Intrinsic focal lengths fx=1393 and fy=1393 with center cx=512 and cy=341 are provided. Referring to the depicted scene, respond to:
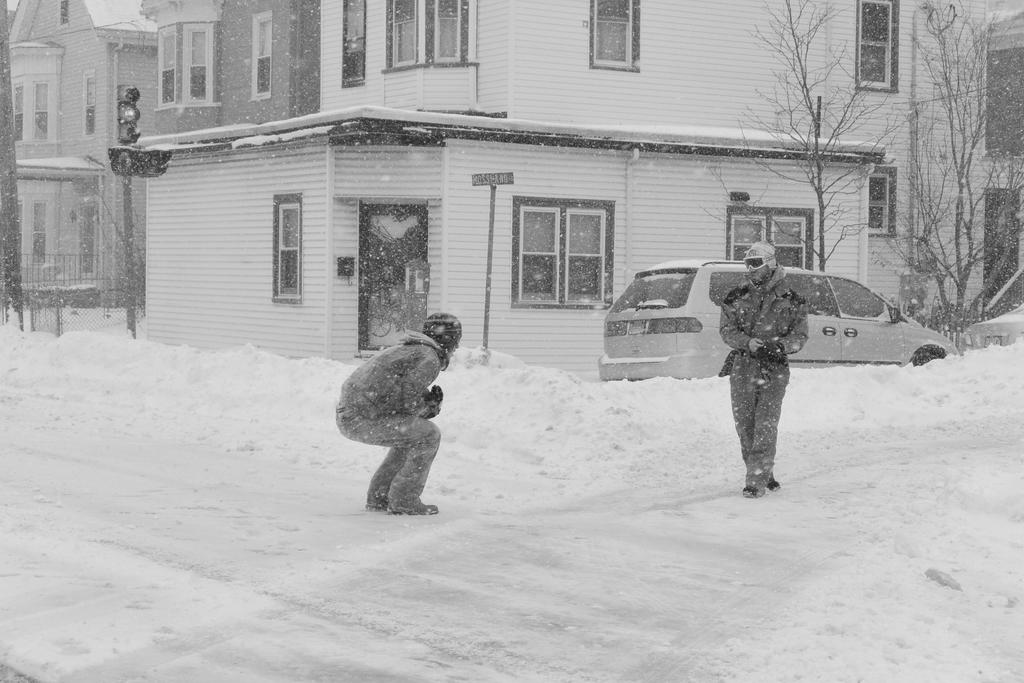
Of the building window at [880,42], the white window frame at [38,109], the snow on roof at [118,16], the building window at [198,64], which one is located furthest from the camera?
the white window frame at [38,109]

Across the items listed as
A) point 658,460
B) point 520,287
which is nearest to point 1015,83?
point 520,287

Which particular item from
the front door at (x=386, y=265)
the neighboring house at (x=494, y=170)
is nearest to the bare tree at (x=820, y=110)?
the neighboring house at (x=494, y=170)

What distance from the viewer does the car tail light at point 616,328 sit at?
54.5 feet

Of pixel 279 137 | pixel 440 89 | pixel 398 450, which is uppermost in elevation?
pixel 440 89

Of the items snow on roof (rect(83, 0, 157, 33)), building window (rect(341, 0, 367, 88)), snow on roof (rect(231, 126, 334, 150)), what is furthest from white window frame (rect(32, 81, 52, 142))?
snow on roof (rect(231, 126, 334, 150))

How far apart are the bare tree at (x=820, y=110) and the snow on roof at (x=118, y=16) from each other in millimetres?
21949

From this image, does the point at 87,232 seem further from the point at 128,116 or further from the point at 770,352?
the point at 770,352

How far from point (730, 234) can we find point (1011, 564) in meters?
16.0

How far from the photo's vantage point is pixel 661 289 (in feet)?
53.6

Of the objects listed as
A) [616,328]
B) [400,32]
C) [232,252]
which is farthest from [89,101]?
[616,328]

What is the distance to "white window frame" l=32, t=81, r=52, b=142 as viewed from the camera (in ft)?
144

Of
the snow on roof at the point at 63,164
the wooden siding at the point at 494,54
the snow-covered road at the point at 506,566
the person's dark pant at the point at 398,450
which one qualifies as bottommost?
the snow-covered road at the point at 506,566

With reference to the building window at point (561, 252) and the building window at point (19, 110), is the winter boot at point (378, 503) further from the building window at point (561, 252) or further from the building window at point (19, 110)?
the building window at point (19, 110)

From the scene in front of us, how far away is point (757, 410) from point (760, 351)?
437mm
